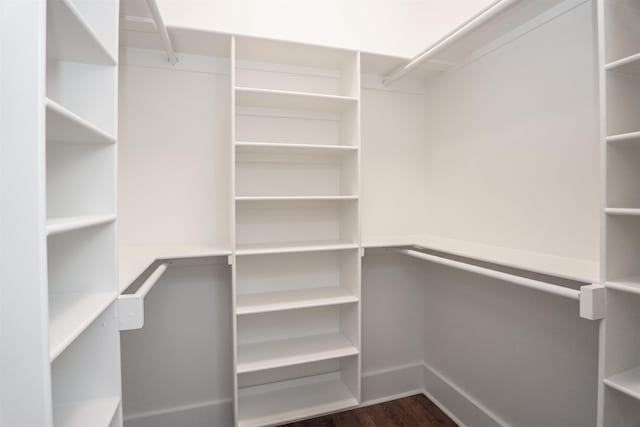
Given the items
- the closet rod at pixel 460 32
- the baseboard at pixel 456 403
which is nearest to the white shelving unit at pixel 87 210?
the closet rod at pixel 460 32

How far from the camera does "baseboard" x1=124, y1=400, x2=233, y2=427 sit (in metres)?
1.86

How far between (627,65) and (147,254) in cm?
213

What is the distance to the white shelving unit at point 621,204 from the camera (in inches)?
41.5

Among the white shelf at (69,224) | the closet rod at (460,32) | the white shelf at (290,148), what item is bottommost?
the white shelf at (69,224)

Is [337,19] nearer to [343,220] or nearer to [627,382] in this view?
[343,220]

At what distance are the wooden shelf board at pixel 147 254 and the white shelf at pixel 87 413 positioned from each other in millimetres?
426

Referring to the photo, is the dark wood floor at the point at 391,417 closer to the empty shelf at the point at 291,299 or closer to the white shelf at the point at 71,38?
the empty shelf at the point at 291,299

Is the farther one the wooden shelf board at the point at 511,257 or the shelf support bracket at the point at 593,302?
the wooden shelf board at the point at 511,257

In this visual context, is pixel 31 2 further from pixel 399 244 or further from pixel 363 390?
pixel 363 390

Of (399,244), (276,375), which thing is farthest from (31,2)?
(276,375)

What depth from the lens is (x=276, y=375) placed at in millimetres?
2066

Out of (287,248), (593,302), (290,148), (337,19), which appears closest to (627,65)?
(593,302)

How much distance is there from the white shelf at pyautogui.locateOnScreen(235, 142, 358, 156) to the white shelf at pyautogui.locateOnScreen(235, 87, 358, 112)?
274 millimetres

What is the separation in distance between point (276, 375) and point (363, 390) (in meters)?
0.63
